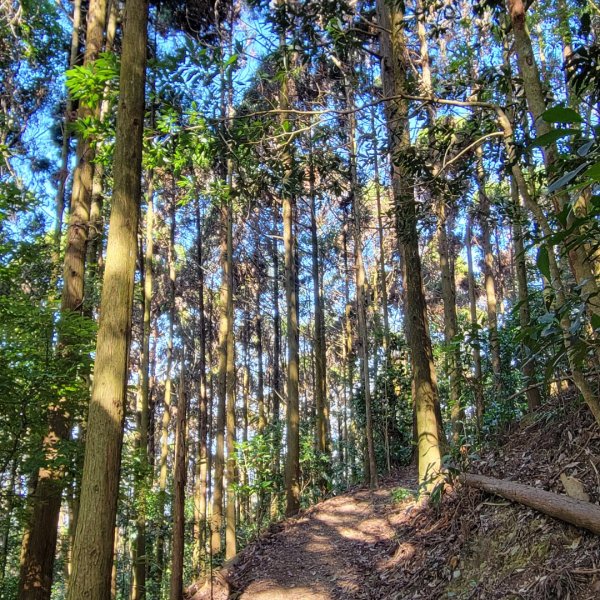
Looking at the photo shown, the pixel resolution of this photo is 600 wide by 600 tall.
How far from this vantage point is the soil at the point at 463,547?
12.0 ft

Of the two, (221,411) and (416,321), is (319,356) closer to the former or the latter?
(221,411)

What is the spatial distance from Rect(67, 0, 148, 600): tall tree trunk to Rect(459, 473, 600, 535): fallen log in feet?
11.4

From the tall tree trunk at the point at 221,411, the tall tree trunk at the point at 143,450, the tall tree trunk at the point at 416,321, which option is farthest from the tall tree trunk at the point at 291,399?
the tall tree trunk at the point at 416,321

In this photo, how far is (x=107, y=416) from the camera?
4.16m

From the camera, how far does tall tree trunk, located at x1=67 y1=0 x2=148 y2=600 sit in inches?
151

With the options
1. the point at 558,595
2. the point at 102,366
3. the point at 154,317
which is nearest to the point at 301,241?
the point at 154,317

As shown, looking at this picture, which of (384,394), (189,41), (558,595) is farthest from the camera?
(384,394)

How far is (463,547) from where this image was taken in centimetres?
482

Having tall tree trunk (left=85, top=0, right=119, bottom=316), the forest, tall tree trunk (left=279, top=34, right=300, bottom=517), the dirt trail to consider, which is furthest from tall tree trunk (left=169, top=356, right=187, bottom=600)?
tall tree trunk (left=279, top=34, right=300, bottom=517)

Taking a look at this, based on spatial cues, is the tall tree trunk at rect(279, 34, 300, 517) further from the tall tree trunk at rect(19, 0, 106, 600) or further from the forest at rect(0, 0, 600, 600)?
the tall tree trunk at rect(19, 0, 106, 600)

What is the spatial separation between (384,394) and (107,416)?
1065cm

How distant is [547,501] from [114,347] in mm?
3804

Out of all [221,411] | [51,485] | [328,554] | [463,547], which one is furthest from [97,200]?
[463,547]

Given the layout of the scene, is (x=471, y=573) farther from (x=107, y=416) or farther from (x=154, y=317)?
(x=154, y=317)
